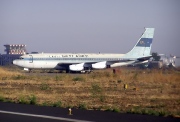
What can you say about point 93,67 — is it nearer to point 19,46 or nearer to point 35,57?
point 35,57

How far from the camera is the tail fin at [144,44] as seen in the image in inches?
2569

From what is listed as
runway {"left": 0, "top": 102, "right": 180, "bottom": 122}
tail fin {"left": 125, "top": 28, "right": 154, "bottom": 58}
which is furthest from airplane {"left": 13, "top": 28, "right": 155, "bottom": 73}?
runway {"left": 0, "top": 102, "right": 180, "bottom": 122}

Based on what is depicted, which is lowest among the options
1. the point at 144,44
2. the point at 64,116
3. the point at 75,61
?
the point at 64,116

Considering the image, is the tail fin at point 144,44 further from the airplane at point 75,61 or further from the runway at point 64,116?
the runway at point 64,116

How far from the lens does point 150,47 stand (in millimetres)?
66438

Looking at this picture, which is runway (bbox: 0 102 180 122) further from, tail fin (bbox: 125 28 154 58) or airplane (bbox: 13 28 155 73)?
tail fin (bbox: 125 28 154 58)

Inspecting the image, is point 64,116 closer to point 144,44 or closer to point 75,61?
point 75,61

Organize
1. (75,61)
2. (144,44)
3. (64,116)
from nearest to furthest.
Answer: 1. (64,116)
2. (75,61)
3. (144,44)

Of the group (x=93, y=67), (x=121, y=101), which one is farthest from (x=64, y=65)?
(x=121, y=101)

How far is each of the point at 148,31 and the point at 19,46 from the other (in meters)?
125

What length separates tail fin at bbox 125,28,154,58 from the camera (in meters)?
65.2

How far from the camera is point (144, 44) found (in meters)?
65.9

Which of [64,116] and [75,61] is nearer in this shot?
[64,116]

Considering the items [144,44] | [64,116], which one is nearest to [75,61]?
[144,44]
